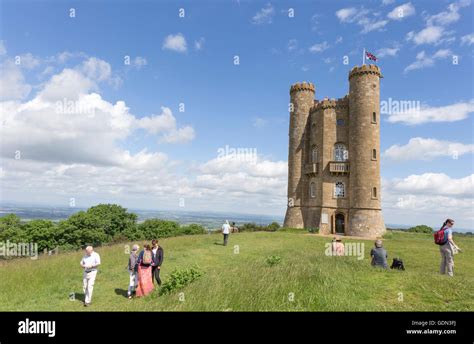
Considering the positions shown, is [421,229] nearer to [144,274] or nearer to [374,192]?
[374,192]

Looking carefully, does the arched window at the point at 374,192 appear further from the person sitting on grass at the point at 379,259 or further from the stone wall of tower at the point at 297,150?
the person sitting on grass at the point at 379,259

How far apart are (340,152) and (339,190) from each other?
465 centimetres

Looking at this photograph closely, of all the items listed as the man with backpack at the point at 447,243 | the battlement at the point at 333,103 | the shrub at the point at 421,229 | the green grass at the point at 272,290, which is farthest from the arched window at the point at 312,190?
the man with backpack at the point at 447,243

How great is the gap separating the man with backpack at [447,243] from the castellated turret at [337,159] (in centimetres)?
2205

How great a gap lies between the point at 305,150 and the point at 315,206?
25.0 ft

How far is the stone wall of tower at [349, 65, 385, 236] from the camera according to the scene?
32.6 m

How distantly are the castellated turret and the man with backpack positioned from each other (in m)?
22.1

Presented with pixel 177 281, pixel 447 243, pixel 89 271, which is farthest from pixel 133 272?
pixel 447 243

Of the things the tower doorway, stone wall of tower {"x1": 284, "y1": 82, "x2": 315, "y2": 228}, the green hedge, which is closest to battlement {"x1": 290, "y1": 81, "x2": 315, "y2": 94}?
stone wall of tower {"x1": 284, "y1": 82, "x2": 315, "y2": 228}

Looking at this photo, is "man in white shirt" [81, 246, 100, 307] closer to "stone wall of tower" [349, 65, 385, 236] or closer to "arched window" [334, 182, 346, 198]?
"stone wall of tower" [349, 65, 385, 236]

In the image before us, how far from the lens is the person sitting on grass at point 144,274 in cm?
1092
